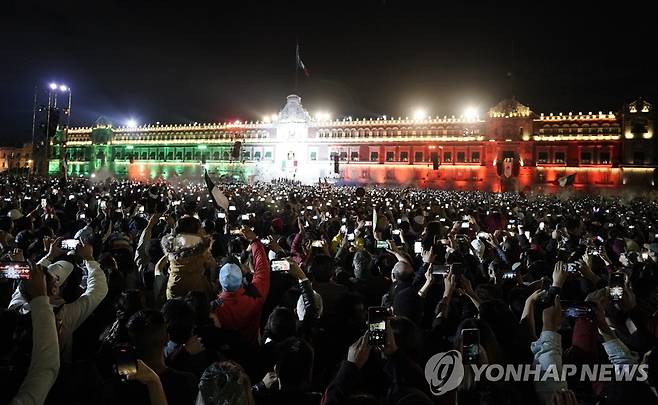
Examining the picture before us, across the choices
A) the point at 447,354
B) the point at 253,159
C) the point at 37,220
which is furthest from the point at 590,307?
the point at 253,159

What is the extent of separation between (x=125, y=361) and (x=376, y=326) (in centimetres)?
133

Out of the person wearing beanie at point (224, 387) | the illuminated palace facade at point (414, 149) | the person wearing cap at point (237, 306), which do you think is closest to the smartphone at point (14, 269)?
the person wearing beanie at point (224, 387)

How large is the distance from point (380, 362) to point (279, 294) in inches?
116

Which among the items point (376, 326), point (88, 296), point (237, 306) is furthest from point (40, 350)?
point (237, 306)

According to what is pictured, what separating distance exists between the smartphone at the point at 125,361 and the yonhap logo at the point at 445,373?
5.67 feet

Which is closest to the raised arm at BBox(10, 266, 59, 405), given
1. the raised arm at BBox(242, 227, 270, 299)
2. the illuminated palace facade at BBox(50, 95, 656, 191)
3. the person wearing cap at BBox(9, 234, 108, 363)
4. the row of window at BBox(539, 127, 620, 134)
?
the person wearing cap at BBox(9, 234, 108, 363)

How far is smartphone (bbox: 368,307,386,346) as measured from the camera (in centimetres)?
277

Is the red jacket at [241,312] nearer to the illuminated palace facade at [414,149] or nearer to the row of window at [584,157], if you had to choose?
the illuminated palace facade at [414,149]

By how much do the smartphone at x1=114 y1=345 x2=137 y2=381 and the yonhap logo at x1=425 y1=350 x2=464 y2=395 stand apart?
1.73 metres

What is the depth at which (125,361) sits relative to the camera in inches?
89.2

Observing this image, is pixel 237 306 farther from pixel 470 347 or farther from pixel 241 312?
pixel 470 347

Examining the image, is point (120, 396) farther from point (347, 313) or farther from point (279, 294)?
point (279, 294)

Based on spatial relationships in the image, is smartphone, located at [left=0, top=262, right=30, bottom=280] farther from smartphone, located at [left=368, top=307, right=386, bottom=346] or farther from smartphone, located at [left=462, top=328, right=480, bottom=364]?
smartphone, located at [left=462, top=328, right=480, bottom=364]

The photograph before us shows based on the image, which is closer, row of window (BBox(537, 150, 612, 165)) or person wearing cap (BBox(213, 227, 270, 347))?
person wearing cap (BBox(213, 227, 270, 347))
